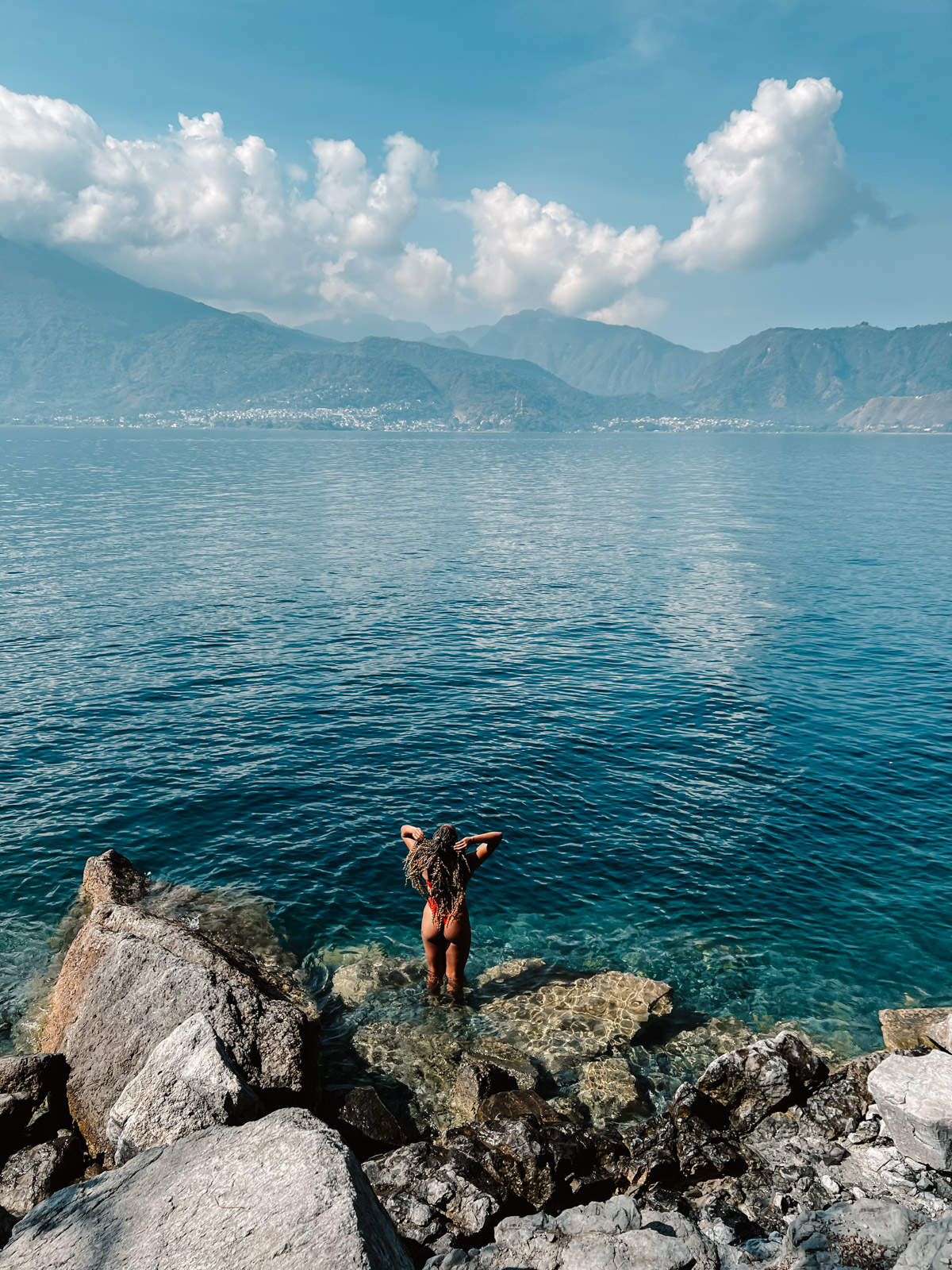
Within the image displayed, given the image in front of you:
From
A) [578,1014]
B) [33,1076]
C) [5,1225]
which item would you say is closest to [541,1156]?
[578,1014]

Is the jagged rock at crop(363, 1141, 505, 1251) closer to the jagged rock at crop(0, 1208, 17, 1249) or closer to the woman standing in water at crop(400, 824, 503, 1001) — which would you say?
the woman standing in water at crop(400, 824, 503, 1001)

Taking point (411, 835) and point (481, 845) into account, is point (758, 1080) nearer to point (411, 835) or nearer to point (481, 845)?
point (481, 845)

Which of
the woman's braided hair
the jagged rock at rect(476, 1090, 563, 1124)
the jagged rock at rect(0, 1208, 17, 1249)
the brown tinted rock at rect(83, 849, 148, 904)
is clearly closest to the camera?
the jagged rock at rect(0, 1208, 17, 1249)

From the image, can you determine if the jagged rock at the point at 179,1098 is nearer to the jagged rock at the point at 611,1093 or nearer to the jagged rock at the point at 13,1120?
the jagged rock at the point at 13,1120

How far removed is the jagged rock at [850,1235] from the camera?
8.71 meters

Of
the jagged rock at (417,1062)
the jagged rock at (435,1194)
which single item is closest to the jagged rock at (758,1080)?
the jagged rock at (435,1194)

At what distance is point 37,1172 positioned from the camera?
431 inches

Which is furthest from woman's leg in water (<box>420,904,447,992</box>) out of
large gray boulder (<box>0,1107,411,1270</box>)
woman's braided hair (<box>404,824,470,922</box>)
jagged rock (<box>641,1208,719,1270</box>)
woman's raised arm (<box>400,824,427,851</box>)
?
large gray boulder (<box>0,1107,411,1270</box>)

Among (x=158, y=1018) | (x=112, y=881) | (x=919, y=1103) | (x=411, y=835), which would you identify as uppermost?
(x=411, y=835)

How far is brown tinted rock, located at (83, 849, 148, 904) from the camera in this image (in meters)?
18.8

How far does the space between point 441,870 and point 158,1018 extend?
5.52 metres

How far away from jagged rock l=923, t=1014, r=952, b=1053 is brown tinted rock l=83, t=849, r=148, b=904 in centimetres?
1823

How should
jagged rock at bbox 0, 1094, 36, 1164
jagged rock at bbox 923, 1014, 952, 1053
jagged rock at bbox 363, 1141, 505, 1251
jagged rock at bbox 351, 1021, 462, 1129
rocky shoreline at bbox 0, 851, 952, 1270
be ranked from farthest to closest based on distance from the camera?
jagged rock at bbox 923, 1014, 952, 1053, jagged rock at bbox 351, 1021, 462, 1129, jagged rock at bbox 0, 1094, 36, 1164, jagged rock at bbox 363, 1141, 505, 1251, rocky shoreline at bbox 0, 851, 952, 1270

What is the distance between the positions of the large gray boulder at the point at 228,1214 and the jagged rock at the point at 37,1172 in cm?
302
